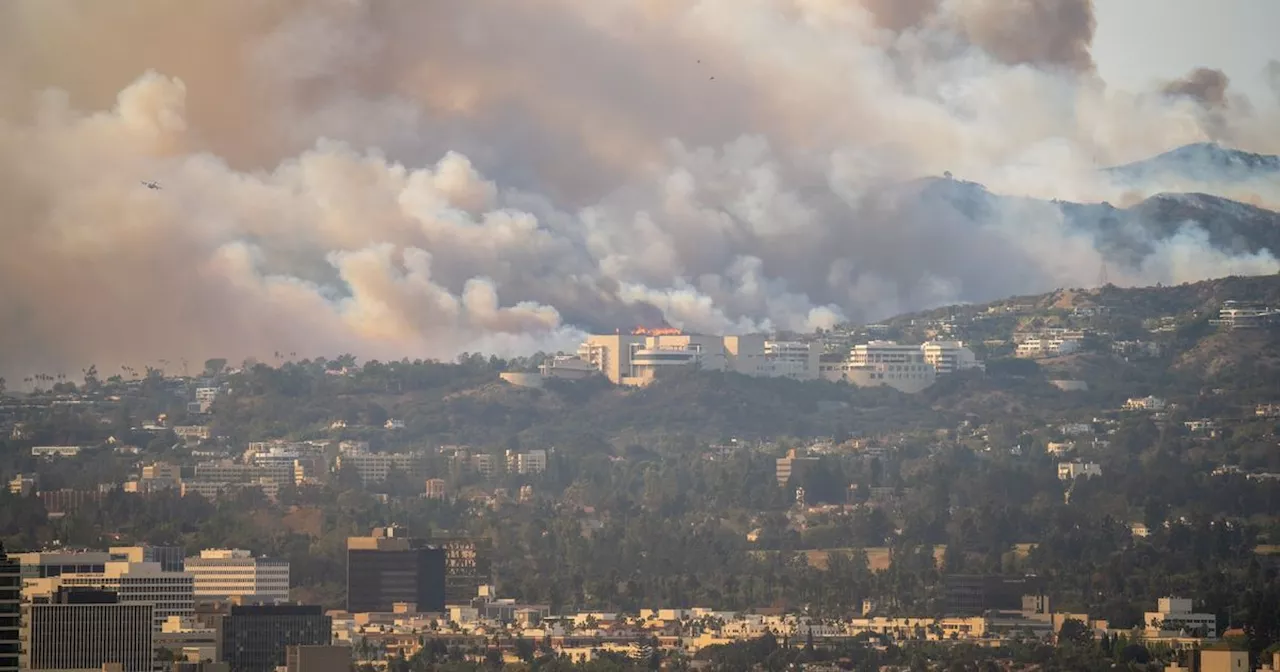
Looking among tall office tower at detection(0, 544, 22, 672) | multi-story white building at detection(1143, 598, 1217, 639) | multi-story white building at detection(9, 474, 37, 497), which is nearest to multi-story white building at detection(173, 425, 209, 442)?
multi-story white building at detection(9, 474, 37, 497)

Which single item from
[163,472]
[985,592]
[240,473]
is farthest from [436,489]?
[985,592]

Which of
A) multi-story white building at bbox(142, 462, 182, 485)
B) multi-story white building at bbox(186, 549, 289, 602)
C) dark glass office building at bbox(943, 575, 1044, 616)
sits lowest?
dark glass office building at bbox(943, 575, 1044, 616)

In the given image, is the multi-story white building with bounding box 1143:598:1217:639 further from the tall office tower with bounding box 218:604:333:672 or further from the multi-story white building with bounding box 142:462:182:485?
the multi-story white building with bounding box 142:462:182:485

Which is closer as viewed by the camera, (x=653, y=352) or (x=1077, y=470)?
(x=1077, y=470)

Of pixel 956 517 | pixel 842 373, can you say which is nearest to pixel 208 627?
pixel 956 517

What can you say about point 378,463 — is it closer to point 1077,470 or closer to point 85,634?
point 1077,470

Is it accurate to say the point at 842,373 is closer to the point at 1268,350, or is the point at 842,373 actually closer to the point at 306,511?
the point at 1268,350

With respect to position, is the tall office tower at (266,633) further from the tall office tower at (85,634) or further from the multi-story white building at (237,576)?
the multi-story white building at (237,576)
